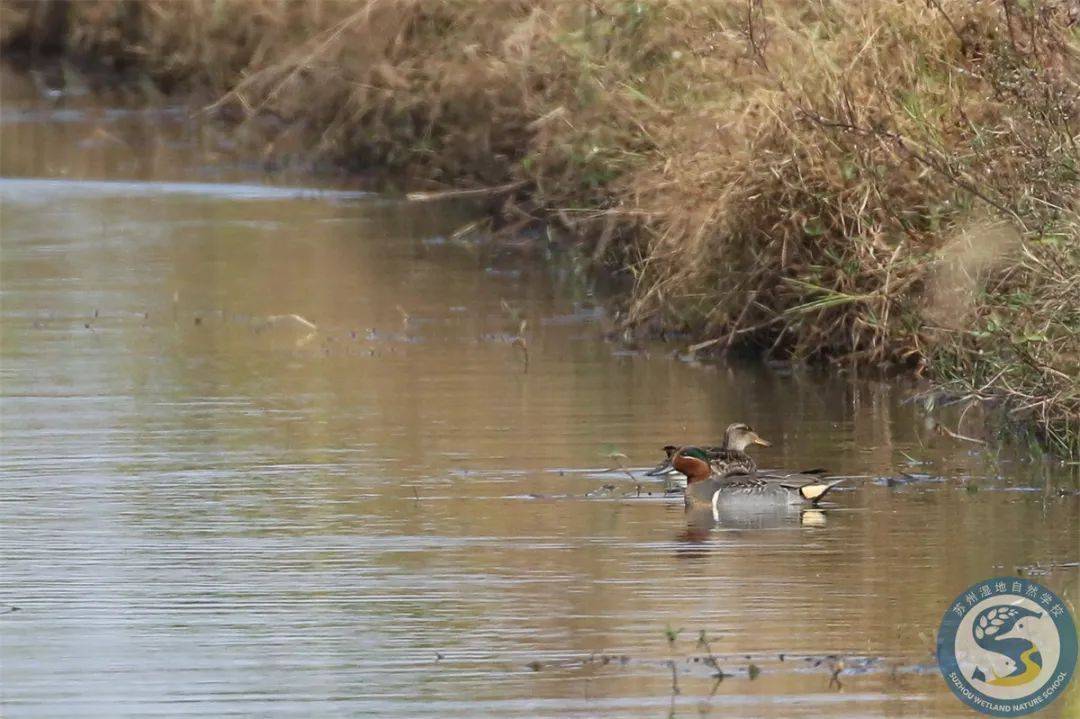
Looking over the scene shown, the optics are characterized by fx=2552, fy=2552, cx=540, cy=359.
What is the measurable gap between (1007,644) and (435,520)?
2.75 m

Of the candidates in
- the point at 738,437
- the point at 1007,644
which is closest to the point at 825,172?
the point at 738,437

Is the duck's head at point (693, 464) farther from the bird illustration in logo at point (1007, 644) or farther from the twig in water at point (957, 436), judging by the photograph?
the bird illustration in logo at point (1007, 644)

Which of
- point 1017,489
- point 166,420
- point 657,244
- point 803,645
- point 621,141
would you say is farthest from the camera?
point 621,141

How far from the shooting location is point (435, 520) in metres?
9.85

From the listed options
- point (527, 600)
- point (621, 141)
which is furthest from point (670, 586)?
point (621, 141)

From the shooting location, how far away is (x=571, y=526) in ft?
32.0

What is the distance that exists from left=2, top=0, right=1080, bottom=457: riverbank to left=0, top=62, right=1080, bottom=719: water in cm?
44

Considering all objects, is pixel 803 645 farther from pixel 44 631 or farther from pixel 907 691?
pixel 44 631

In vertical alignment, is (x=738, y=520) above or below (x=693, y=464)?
below

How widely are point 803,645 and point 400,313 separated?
860 centimetres

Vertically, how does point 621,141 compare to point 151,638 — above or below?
above

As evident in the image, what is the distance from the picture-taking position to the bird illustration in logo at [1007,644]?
751 cm
